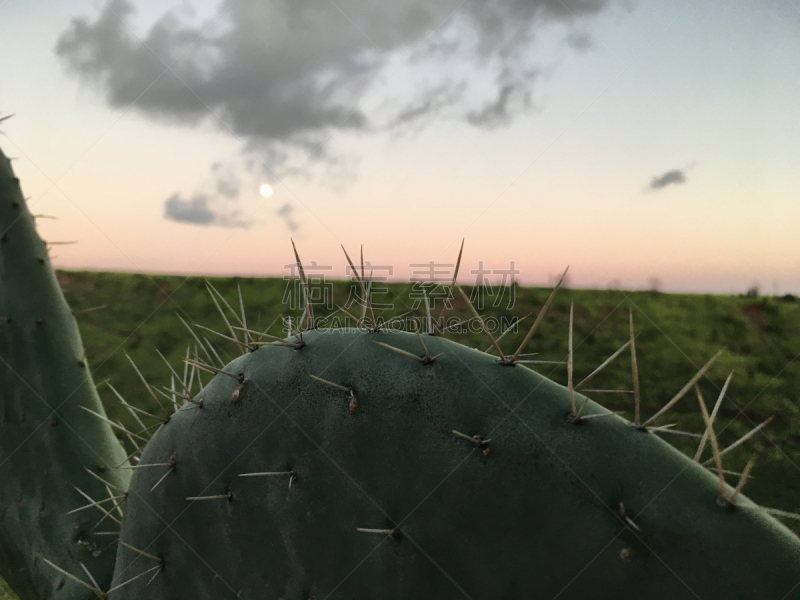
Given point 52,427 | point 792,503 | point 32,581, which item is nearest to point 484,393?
point 52,427

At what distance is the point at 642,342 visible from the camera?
3838 millimetres

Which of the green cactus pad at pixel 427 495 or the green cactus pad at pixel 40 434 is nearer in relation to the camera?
the green cactus pad at pixel 427 495

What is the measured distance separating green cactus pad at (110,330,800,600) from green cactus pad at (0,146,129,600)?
45 cm

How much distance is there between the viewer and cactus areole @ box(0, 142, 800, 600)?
538 mm

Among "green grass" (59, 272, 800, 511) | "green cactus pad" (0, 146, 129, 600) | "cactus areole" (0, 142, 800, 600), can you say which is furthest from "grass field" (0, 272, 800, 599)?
"cactus areole" (0, 142, 800, 600)

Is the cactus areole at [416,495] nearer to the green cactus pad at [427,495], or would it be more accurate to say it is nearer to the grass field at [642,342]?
the green cactus pad at [427,495]

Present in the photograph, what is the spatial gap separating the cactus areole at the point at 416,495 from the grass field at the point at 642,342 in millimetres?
2364

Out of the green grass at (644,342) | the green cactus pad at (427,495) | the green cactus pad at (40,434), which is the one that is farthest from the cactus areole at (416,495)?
the green grass at (644,342)

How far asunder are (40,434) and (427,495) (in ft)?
3.26

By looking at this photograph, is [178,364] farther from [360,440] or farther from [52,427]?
[360,440]

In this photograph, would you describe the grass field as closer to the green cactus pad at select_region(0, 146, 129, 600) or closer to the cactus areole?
the green cactus pad at select_region(0, 146, 129, 600)

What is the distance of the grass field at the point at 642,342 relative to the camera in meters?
3.24

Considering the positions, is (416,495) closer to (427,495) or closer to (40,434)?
(427,495)

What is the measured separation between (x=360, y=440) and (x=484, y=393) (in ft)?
0.55
